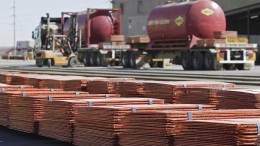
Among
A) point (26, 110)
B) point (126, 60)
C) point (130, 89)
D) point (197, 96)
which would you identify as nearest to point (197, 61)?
point (126, 60)

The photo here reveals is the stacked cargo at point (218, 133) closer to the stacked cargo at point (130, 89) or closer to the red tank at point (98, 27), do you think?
the stacked cargo at point (130, 89)

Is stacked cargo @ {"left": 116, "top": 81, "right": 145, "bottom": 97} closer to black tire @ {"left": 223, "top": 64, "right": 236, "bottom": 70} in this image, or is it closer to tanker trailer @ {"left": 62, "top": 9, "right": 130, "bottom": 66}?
black tire @ {"left": 223, "top": 64, "right": 236, "bottom": 70}

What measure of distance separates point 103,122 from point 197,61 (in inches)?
1027

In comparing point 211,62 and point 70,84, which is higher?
point 211,62

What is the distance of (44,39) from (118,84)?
3542 cm

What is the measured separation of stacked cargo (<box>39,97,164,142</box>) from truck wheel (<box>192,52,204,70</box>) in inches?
938

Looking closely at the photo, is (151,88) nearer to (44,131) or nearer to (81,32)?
(44,131)

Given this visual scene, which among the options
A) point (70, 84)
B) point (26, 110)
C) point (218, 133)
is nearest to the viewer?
point (218, 133)

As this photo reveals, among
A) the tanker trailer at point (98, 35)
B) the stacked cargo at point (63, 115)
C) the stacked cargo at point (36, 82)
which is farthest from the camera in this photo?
the tanker trailer at point (98, 35)

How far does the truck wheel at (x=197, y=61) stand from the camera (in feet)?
112

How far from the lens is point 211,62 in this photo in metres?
33.3

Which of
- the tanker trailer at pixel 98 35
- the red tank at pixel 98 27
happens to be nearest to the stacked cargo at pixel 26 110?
the tanker trailer at pixel 98 35

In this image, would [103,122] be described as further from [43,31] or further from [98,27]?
[43,31]

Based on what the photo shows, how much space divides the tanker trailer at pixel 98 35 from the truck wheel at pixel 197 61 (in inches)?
419
